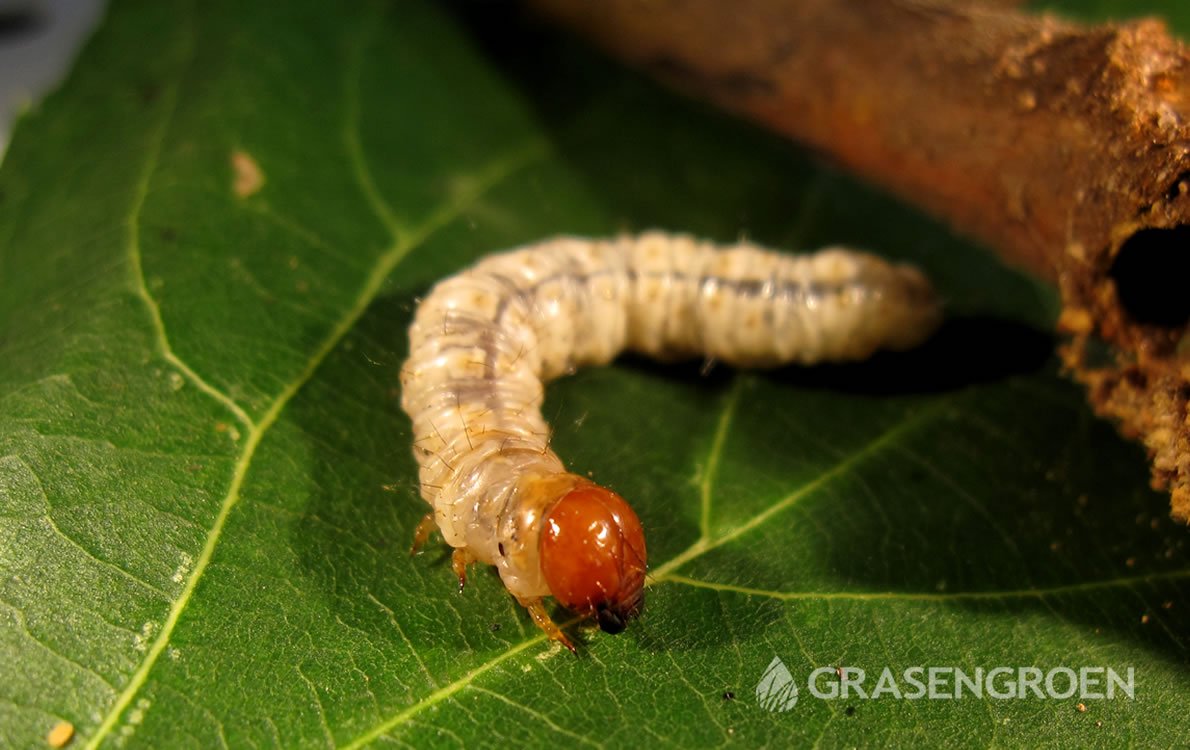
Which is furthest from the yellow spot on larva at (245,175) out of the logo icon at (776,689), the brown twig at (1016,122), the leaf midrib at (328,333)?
the logo icon at (776,689)

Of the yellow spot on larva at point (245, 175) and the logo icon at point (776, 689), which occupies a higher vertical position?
the yellow spot on larva at point (245, 175)

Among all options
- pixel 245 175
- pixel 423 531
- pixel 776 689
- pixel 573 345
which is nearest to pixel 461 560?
pixel 423 531

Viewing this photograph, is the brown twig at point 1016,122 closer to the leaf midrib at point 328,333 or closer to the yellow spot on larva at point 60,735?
the leaf midrib at point 328,333

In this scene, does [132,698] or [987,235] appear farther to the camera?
[987,235]

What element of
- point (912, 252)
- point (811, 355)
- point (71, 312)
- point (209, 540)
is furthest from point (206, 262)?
point (912, 252)

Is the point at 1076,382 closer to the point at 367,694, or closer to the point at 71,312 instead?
the point at 367,694

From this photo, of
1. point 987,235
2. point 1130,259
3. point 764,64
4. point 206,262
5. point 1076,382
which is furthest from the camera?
point 764,64
